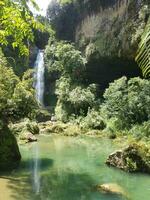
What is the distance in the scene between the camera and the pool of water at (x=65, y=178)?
10.0 meters

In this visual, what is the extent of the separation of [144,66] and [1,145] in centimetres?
1297

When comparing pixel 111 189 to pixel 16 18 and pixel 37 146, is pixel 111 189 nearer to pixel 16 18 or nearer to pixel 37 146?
pixel 16 18

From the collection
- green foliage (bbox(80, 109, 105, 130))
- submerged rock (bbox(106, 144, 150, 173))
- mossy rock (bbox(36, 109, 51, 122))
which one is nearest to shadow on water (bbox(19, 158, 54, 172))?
submerged rock (bbox(106, 144, 150, 173))

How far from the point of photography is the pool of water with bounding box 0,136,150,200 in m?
10.0

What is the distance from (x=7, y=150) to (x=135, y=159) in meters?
4.97

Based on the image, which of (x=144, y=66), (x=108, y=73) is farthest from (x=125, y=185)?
(x=108, y=73)

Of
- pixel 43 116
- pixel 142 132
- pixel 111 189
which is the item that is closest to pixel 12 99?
pixel 111 189

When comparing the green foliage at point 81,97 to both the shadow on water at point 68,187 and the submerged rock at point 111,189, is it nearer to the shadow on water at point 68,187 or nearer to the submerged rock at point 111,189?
the shadow on water at point 68,187

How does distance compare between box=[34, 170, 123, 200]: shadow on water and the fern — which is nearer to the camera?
the fern

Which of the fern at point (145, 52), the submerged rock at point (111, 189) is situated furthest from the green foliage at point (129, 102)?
the fern at point (145, 52)

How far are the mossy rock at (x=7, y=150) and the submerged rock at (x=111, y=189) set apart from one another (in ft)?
14.6

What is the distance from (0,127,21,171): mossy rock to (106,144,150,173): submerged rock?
166 inches

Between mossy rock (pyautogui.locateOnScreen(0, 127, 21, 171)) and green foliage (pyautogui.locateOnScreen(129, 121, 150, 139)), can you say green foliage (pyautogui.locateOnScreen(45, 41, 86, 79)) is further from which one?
mossy rock (pyautogui.locateOnScreen(0, 127, 21, 171))

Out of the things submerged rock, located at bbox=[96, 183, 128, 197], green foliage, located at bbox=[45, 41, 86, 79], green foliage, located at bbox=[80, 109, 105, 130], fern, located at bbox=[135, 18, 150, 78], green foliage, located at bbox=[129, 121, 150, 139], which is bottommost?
submerged rock, located at bbox=[96, 183, 128, 197]
